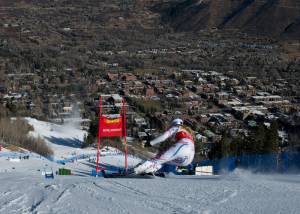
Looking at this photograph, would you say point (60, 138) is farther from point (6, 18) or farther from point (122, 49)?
point (6, 18)

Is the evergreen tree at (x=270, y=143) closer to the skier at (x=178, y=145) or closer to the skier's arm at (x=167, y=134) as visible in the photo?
the skier at (x=178, y=145)

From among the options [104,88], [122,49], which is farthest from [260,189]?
[122,49]

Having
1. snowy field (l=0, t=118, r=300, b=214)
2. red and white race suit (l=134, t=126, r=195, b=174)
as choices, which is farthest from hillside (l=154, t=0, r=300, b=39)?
snowy field (l=0, t=118, r=300, b=214)

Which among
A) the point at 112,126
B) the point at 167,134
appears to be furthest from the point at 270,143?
the point at 167,134

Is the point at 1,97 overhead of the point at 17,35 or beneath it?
beneath

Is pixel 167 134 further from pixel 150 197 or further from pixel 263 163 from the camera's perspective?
pixel 263 163

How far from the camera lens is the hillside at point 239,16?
72.8 m

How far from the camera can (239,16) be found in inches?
3162

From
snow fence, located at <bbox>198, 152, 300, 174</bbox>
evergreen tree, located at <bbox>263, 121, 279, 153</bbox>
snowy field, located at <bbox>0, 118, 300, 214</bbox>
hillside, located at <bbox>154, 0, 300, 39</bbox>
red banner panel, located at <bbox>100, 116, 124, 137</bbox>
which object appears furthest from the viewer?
hillside, located at <bbox>154, 0, 300, 39</bbox>

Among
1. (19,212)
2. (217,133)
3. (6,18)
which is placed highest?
(6,18)

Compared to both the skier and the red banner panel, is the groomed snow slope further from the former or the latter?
the red banner panel

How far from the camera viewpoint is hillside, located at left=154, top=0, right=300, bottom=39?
72.8m

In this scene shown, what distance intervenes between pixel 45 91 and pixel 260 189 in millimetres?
35153

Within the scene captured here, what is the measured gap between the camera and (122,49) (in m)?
62.2
